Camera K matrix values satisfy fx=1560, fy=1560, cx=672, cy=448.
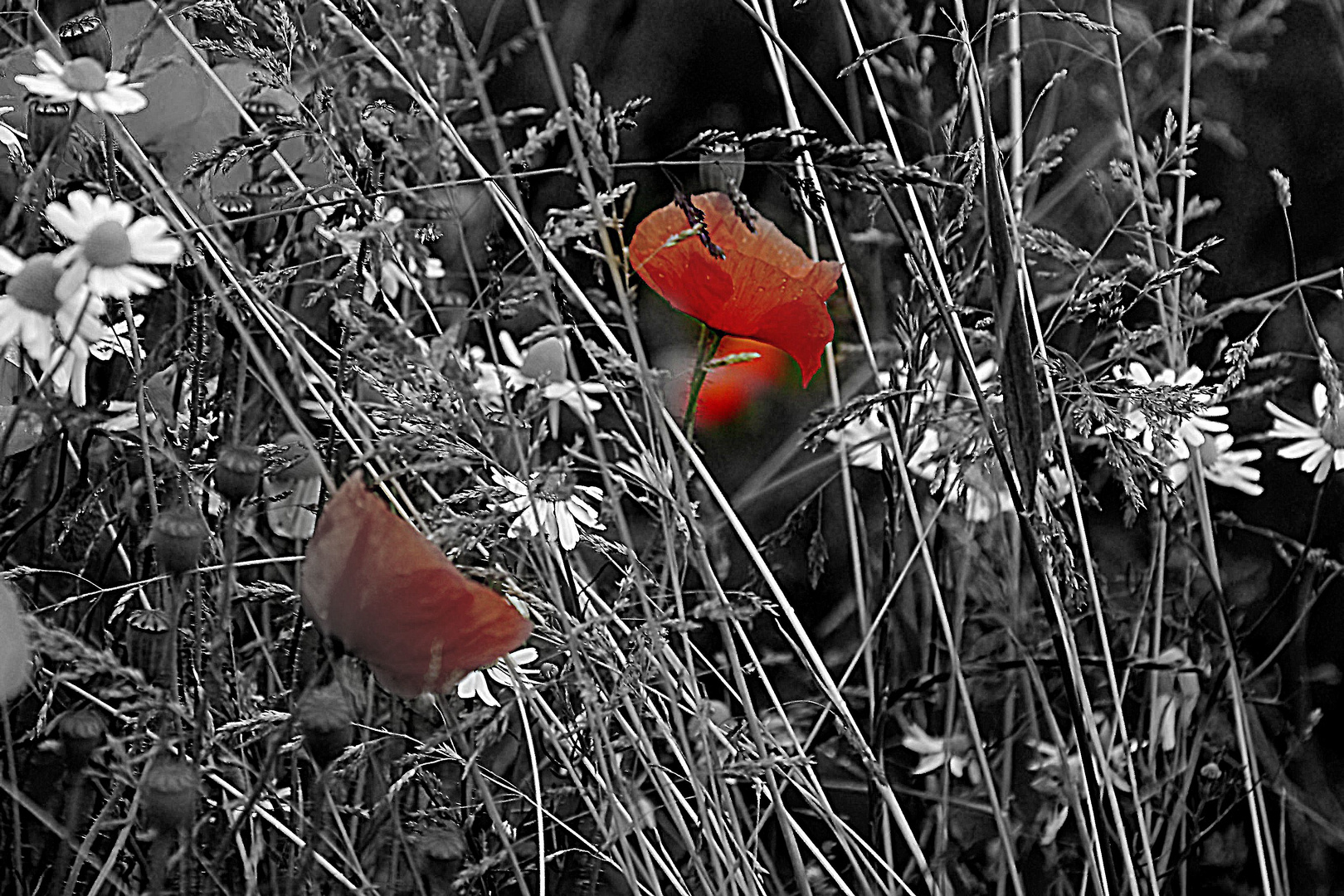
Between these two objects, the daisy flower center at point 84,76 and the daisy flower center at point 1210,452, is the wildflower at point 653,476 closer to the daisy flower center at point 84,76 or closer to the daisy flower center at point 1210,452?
the daisy flower center at point 84,76

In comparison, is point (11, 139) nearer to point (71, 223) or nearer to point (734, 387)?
point (71, 223)

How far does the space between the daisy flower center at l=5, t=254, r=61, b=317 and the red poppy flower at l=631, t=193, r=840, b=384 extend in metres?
0.15

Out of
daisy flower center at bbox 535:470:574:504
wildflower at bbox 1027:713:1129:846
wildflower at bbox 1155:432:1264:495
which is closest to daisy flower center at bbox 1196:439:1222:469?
wildflower at bbox 1155:432:1264:495

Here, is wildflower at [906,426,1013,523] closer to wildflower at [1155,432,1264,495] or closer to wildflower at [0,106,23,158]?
wildflower at [1155,432,1264,495]

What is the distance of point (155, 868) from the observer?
0.32 meters

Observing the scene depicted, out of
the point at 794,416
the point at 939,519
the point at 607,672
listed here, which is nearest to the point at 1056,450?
the point at 939,519

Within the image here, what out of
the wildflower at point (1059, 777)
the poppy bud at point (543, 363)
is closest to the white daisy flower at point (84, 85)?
the poppy bud at point (543, 363)

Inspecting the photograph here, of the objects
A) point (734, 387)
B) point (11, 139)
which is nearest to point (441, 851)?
point (11, 139)

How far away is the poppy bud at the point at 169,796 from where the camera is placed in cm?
32

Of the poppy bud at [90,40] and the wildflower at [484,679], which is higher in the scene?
the poppy bud at [90,40]

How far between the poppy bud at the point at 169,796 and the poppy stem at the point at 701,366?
0.58 feet

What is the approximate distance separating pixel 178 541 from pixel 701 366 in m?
0.16

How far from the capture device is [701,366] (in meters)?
0.45

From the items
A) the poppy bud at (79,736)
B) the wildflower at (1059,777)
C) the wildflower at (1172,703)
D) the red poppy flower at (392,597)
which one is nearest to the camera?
the red poppy flower at (392,597)
